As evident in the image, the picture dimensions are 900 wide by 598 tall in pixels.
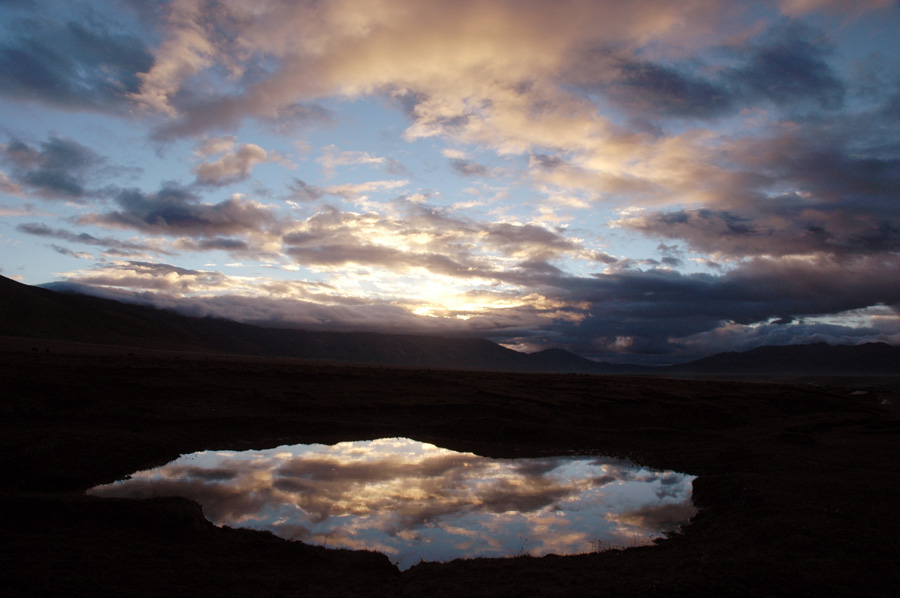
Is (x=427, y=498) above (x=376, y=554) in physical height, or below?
below

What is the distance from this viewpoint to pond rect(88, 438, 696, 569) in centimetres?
1256

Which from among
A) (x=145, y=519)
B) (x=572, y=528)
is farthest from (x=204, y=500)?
(x=572, y=528)

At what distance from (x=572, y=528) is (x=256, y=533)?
8510mm

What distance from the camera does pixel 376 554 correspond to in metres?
10.9

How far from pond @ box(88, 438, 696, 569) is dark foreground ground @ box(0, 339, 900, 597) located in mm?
1267

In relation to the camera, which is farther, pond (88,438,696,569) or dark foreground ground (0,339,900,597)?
pond (88,438,696,569)

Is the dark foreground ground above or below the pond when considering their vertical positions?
above

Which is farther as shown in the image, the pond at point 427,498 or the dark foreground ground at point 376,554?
the pond at point 427,498

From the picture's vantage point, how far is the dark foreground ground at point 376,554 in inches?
342

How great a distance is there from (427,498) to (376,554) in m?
5.46

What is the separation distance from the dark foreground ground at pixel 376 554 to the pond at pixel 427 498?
1267 mm

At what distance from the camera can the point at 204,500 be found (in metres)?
14.9

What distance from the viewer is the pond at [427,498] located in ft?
41.2

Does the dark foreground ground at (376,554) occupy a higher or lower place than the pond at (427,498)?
higher
